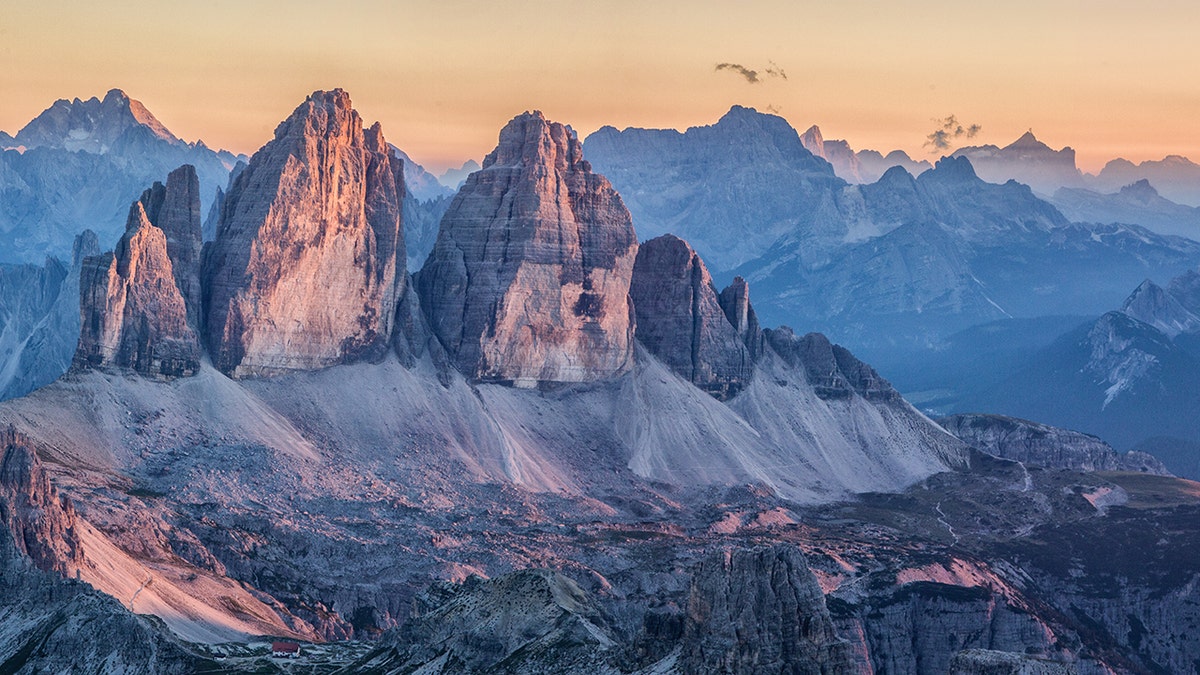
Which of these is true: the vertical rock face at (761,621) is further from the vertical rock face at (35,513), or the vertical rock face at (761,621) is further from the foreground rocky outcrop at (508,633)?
the vertical rock face at (35,513)

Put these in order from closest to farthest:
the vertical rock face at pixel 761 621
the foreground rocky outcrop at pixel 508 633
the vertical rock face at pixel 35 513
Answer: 1. the vertical rock face at pixel 761 621
2. the foreground rocky outcrop at pixel 508 633
3. the vertical rock face at pixel 35 513

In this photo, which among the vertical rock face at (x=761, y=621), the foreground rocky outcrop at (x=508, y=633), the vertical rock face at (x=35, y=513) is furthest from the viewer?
the vertical rock face at (x=35, y=513)

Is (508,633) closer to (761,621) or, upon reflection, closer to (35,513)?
(761,621)

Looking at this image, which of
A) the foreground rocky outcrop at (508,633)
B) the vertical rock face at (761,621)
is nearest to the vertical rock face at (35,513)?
the foreground rocky outcrop at (508,633)

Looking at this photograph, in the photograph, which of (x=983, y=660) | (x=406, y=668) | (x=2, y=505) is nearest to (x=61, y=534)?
(x=2, y=505)

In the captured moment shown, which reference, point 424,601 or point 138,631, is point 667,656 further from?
point 138,631

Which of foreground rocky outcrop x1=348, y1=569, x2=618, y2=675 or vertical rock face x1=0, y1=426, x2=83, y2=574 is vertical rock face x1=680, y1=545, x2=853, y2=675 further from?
vertical rock face x1=0, y1=426, x2=83, y2=574

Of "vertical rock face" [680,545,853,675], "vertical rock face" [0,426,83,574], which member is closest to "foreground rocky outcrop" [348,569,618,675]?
"vertical rock face" [680,545,853,675]

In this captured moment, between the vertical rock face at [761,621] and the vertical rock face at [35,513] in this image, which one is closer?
the vertical rock face at [761,621]
